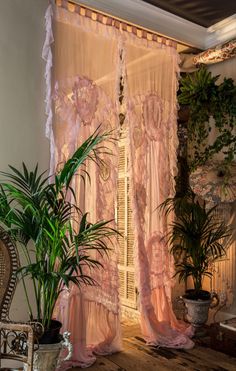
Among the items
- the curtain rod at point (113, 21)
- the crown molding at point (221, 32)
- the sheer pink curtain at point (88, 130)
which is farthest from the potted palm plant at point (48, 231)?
the crown molding at point (221, 32)

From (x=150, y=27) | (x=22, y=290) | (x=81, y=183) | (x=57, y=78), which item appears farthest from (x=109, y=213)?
(x=150, y=27)

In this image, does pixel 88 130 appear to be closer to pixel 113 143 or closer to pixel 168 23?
pixel 113 143

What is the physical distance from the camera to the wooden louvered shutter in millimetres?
4312

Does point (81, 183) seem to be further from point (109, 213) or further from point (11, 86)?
point (11, 86)

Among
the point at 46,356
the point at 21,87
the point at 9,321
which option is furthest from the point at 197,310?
the point at 21,87

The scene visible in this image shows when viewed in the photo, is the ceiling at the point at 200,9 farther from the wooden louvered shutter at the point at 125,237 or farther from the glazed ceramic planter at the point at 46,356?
the glazed ceramic planter at the point at 46,356

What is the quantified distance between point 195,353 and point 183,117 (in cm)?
258

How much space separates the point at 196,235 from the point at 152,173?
75 cm

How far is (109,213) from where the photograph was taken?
125 inches

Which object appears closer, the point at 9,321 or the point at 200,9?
the point at 9,321

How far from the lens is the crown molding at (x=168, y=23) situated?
3.24m

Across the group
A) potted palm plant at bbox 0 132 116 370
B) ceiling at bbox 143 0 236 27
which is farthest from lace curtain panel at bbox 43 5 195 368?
potted palm plant at bbox 0 132 116 370

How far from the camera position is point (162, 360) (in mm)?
3051

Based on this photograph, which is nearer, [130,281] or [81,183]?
[81,183]
